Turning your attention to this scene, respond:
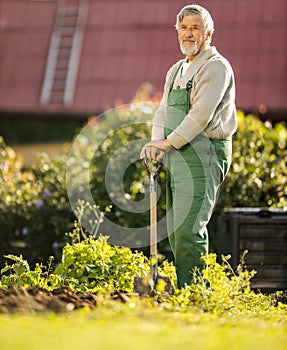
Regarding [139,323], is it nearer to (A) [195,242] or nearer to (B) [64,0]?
(A) [195,242]

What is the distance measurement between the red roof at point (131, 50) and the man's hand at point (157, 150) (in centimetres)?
1243

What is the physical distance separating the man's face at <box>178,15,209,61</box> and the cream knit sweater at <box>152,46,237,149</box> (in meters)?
0.07

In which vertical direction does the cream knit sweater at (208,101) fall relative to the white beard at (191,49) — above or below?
below

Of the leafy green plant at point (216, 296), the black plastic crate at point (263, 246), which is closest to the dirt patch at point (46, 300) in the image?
the leafy green plant at point (216, 296)

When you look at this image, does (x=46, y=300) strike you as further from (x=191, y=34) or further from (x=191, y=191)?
(x=191, y=34)

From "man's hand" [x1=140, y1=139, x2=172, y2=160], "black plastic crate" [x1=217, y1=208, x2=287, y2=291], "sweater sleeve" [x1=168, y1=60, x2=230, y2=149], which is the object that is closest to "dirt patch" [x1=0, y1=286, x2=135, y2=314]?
"man's hand" [x1=140, y1=139, x2=172, y2=160]

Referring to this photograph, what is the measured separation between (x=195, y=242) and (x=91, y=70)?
14.1 meters

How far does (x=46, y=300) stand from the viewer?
4758 millimetres

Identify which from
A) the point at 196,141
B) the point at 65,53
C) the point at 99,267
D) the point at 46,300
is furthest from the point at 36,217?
the point at 65,53

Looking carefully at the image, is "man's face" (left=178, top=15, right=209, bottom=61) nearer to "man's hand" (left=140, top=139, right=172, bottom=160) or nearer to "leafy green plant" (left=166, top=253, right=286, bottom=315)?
"man's hand" (left=140, top=139, right=172, bottom=160)

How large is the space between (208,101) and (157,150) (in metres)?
0.43

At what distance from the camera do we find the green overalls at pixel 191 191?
18.3 feet

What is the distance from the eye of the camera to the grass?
362 centimetres

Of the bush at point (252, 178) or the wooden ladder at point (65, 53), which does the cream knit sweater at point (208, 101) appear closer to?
the bush at point (252, 178)
